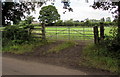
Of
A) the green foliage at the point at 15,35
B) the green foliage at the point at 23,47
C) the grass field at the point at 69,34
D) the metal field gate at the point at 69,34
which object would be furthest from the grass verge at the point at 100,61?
the metal field gate at the point at 69,34

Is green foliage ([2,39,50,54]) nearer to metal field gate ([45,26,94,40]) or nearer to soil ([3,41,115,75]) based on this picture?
soil ([3,41,115,75])

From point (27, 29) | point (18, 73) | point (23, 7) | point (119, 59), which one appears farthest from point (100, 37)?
point (23, 7)

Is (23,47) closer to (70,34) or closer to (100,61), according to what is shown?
(100,61)

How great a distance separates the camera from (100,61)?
21.9ft

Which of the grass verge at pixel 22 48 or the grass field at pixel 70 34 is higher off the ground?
the grass field at pixel 70 34

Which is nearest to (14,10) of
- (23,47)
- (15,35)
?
(15,35)

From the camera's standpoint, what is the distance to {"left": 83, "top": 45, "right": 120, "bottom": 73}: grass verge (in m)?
6.03

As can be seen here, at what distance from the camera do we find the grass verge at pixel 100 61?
237 inches

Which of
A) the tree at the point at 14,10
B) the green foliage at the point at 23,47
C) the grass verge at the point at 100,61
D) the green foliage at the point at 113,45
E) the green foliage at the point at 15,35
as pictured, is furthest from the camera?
the tree at the point at 14,10

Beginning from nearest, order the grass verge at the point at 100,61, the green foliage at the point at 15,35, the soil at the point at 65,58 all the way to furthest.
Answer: the soil at the point at 65,58, the grass verge at the point at 100,61, the green foliage at the point at 15,35

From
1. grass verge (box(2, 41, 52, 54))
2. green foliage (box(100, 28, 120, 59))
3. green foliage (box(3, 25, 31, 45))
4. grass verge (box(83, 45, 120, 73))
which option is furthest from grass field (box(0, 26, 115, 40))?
green foliage (box(100, 28, 120, 59))

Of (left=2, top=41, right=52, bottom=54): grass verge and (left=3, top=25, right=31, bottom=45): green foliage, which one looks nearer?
(left=2, top=41, right=52, bottom=54): grass verge

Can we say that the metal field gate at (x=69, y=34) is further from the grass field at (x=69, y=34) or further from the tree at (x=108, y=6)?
the tree at (x=108, y=6)

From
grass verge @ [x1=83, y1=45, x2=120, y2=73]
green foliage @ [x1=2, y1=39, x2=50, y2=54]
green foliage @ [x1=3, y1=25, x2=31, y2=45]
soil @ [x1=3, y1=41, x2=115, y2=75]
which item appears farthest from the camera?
green foliage @ [x1=3, y1=25, x2=31, y2=45]
